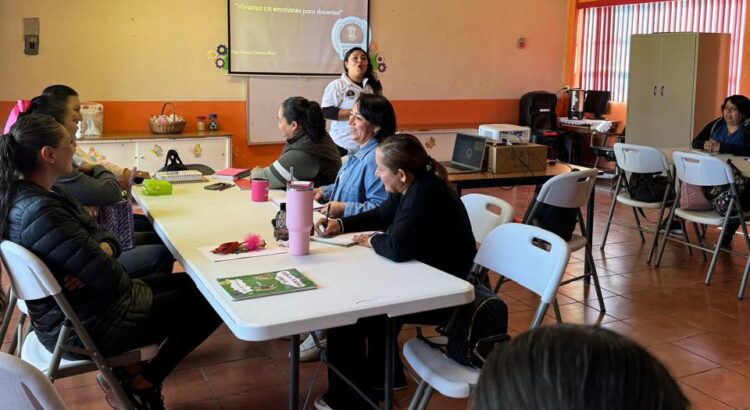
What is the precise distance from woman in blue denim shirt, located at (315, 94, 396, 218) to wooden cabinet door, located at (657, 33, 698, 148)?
16.6 ft

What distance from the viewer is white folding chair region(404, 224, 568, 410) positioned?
2115 millimetres

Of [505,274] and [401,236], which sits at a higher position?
[401,236]

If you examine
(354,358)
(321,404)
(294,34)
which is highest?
(294,34)

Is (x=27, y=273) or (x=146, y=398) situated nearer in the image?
(x=27, y=273)

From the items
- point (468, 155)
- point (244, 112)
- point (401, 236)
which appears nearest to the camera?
point (401, 236)

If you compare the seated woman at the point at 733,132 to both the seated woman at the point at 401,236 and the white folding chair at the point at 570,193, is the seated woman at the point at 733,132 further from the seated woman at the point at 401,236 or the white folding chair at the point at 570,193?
the seated woman at the point at 401,236

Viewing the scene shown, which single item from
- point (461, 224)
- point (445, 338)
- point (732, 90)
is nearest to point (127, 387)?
point (445, 338)

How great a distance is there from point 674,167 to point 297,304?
12.3 feet

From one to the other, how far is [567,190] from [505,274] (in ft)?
5.05

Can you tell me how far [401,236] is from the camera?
7.59 ft

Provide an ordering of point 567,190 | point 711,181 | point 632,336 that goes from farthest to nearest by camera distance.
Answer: point 711,181, point 567,190, point 632,336

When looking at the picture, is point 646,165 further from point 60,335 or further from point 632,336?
point 60,335

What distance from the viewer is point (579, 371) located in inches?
25.7

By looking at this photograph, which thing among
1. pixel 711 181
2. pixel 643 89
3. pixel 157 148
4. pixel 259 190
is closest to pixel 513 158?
pixel 711 181
